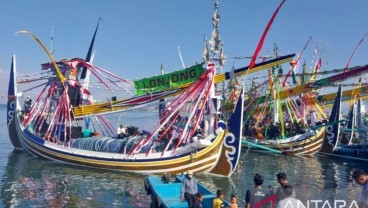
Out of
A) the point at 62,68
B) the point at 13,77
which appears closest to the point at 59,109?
the point at 62,68

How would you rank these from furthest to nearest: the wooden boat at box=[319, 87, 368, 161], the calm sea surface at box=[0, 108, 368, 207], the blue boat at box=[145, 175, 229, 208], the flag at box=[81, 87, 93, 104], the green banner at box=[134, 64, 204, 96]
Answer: the wooden boat at box=[319, 87, 368, 161]
the flag at box=[81, 87, 93, 104]
the green banner at box=[134, 64, 204, 96]
the calm sea surface at box=[0, 108, 368, 207]
the blue boat at box=[145, 175, 229, 208]

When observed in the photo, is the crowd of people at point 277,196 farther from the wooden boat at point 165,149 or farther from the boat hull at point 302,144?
the boat hull at point 302,144

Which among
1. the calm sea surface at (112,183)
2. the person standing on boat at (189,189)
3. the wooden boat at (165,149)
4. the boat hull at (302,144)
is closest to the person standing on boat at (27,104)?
the calm sea surface at (112,183)

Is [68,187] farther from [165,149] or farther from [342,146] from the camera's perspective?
[342,146]

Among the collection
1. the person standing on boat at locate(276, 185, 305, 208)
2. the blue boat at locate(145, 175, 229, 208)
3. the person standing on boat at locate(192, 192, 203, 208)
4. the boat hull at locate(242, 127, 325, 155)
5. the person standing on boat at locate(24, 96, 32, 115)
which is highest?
the person standing on boat at locate(24, 96, 32, 115)

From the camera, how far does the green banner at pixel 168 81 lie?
2351 cm

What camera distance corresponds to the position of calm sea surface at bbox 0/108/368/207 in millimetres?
18594

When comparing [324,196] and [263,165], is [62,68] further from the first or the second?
[324,196]

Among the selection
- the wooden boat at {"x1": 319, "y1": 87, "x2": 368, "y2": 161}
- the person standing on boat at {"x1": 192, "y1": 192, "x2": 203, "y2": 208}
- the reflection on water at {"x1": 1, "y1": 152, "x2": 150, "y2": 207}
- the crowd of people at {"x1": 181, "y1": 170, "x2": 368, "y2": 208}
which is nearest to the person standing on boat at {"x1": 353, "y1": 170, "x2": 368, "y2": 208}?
the crowd of people at {"x1": 181, "y1": 170, "x2": 368, "y2": 208}

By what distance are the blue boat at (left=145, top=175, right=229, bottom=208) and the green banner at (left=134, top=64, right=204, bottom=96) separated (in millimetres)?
7823

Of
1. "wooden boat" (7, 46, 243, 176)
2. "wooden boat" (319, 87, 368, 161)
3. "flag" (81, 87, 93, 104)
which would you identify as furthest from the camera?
"wooden boat" (319, 87, 368, 161)

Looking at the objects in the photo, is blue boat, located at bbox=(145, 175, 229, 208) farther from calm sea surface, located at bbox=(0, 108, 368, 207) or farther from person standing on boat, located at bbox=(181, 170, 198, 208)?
calm sea surface, located at bbox=(0, 108, 368, 207)

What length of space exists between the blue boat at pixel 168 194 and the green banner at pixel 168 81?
782 cm

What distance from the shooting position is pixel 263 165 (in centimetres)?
3066
